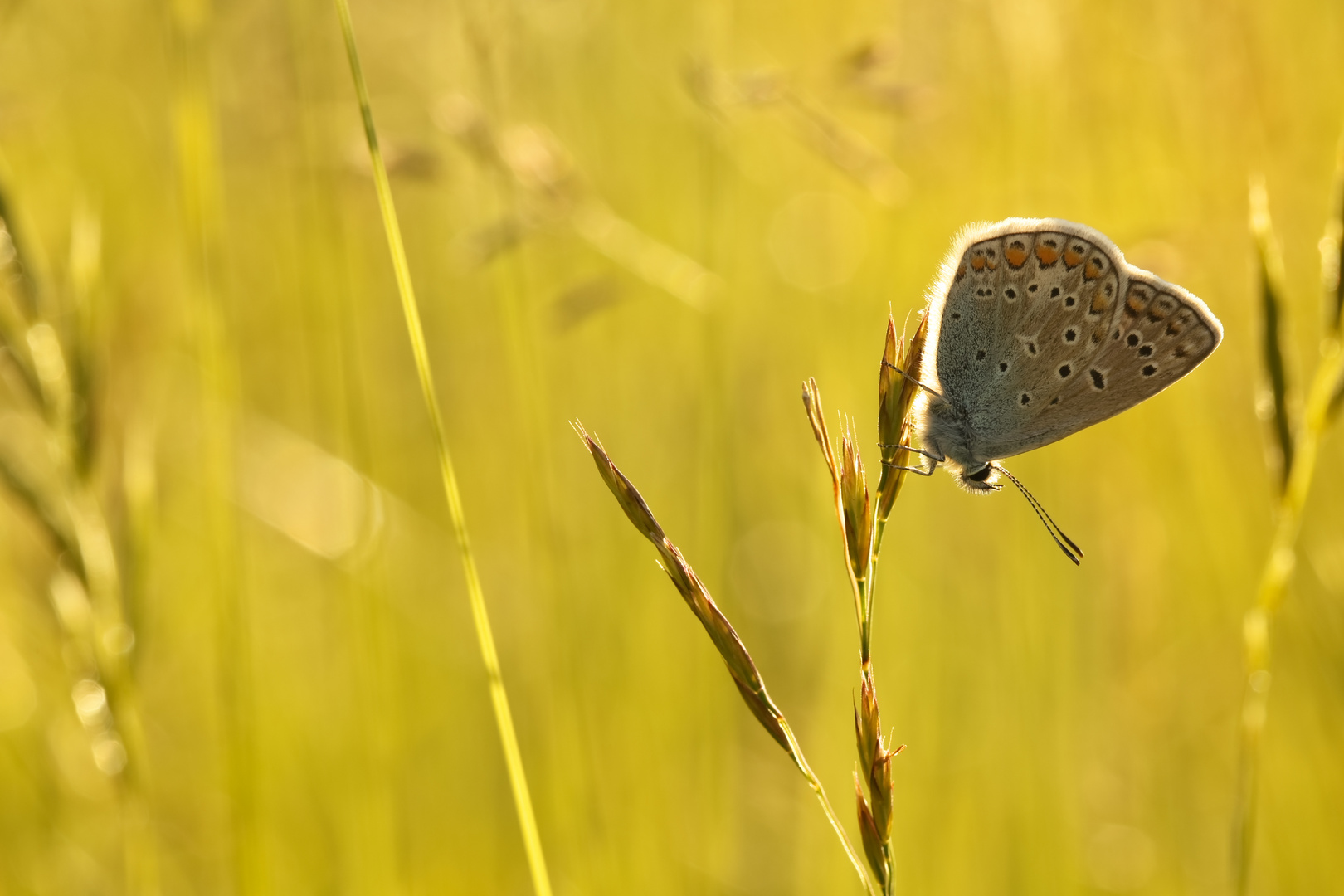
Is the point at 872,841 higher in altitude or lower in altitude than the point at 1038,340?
lower

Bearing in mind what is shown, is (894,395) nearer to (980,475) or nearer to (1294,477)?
(1294,477)

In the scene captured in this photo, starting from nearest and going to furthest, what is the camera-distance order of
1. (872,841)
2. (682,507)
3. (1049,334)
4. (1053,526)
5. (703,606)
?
(872,841), (703,606), (1049,334), (1053,526), (682,507)

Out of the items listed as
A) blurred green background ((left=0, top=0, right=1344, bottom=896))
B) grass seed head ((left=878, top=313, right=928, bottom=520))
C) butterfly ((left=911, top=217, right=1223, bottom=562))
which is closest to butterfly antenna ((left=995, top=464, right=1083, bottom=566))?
butterfly ((left=911, top=217, right=1223, bottom=562))

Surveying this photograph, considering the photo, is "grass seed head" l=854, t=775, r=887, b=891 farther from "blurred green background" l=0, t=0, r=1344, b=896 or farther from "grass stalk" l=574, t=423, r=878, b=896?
"blurred green background" l=0, t=0, r=1344, b=896

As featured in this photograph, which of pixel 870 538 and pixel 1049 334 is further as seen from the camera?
pixel 1049 334

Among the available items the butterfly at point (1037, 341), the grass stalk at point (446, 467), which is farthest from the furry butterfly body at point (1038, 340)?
the grass stalk at point (446, 467)

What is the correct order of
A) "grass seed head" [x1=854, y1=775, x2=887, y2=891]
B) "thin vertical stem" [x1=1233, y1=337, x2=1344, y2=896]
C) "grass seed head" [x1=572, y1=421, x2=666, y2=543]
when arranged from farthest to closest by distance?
1. "thin vertical stem" [x1=1233, y1=337, x2=1344, y2=896]
2. "grass seed head" [x1=572, y1=421, x2=666, y2=543]
3. "grass seed head" [x1=854, y1=775, x2=887, y2=891]

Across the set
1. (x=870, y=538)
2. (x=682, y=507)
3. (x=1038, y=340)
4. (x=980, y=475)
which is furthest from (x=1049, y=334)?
(x=682, y=507)

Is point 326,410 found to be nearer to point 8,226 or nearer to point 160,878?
point 160,878
